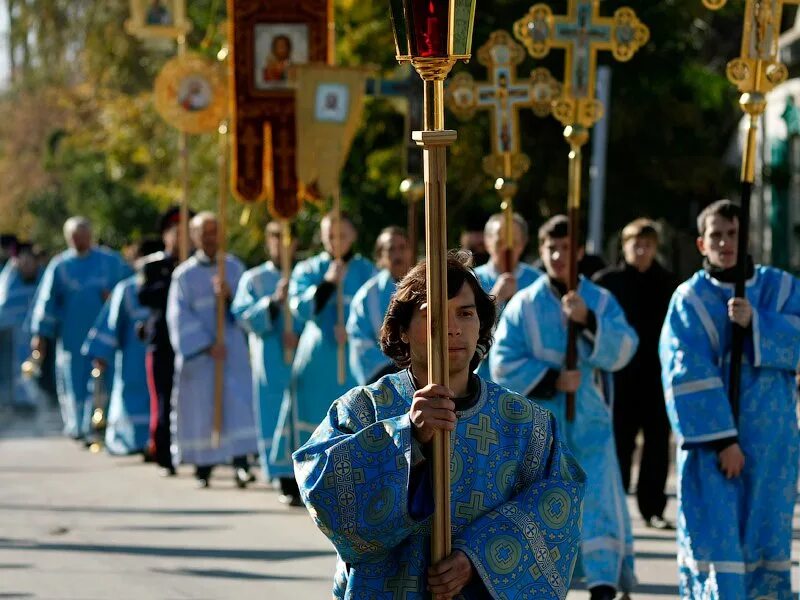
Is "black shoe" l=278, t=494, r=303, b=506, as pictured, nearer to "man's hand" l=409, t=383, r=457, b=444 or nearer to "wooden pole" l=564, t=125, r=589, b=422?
"wooden pole" l=564, t=125, r=589, b=422

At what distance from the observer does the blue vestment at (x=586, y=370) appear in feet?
29.3

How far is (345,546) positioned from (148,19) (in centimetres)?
1075

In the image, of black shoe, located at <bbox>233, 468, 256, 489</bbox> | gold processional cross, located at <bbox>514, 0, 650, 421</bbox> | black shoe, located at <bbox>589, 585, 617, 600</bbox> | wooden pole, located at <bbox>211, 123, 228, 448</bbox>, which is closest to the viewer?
black shoe, located at <bbox>589, 585, 617, 600</bbox>

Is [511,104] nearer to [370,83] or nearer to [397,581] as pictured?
[370,83]

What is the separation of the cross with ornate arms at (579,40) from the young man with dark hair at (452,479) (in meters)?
4.15

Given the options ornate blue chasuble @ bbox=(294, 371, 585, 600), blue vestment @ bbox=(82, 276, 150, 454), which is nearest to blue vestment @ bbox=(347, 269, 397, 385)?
blue vestment @ bbox=(82, 276, 150, 454)

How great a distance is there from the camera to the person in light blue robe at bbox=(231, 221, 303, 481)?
13703mm

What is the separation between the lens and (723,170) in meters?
18.4

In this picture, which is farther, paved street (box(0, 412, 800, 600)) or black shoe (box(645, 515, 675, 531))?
black shoe (box(645, 515, 675, 531))

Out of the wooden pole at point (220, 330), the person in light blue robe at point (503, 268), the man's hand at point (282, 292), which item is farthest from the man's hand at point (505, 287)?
the wooden pole at point (220, 330)

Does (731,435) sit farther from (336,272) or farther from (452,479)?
(336,272)

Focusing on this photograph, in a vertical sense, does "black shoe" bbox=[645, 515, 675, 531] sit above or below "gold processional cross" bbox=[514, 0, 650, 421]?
below

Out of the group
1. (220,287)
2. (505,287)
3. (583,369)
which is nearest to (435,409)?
(583,369)

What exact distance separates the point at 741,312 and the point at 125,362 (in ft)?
30.7
